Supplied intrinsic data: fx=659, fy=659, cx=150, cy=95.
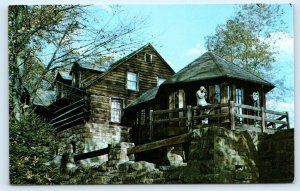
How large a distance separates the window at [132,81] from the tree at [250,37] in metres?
1.13

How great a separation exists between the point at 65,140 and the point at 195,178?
1.84 meters

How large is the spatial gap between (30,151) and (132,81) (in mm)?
1647

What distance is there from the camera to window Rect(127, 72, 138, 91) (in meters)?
8.91

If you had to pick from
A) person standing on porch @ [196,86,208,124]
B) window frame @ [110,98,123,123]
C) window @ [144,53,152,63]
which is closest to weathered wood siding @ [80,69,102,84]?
window frame @ [110,98,123,123]

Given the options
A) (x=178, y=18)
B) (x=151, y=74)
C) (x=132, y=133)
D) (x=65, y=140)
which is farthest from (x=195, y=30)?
(x=65, y=140)

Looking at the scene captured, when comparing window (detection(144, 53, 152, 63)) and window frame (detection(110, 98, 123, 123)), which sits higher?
window (detection(144, 53, 152, 63))

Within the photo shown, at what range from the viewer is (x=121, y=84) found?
8.95 m

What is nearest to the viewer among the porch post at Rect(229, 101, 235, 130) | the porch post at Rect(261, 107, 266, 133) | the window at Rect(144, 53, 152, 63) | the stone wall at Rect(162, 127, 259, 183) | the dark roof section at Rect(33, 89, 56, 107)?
the stone wall at Rect(162, 127, 259, 183)

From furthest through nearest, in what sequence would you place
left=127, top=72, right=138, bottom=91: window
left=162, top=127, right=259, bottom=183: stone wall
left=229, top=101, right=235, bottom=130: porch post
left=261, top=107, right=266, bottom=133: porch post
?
1. left=127, top=72, right=138, bottom=91: window
2. left=261, top=107, right=266, bottom=133: porch post
3. left=229, top=101, right=235, bottom=130: porch post
4. left=162, top=127, right=259, bottom=183: stone wall

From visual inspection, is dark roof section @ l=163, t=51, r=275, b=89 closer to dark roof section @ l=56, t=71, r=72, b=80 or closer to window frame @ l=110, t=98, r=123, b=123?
window frame @ l=110, t=98, r=123, b=123

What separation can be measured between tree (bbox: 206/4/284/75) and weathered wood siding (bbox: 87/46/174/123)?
33.6 inches

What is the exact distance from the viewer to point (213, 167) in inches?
316

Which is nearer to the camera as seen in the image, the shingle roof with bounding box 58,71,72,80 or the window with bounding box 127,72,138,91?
the shingle roof with bounding box 58,71,72,80

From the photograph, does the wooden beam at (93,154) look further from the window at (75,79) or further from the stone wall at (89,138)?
the window at (75,79)
